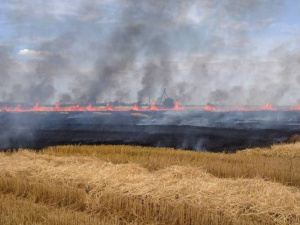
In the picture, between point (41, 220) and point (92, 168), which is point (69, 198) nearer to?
point (41, 220)

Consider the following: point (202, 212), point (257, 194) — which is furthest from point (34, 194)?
point (257, 194)

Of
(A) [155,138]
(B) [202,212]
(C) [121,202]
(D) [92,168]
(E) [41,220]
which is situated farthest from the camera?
(A) [155,138]

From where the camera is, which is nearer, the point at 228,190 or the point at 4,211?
the point at 4,211

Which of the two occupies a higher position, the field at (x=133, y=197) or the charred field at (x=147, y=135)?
the field at (x=133, y=197)

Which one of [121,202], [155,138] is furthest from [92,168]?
[155,138]

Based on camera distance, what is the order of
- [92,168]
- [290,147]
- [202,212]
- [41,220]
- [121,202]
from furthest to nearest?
[290,147], [92,168], [121,202], [202,212], [41,220]

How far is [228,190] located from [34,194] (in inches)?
157

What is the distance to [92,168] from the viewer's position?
946 centimetres

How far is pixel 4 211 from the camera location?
19.1 feet

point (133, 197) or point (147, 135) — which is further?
point (147, 135)

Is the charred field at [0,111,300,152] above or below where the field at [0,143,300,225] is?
below

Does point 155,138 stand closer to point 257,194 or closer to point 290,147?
point 290,147

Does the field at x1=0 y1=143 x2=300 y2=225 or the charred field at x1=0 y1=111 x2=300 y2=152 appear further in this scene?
the charred field at x1=0 y1=111 x2=300 y2=152

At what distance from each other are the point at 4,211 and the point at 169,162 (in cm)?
629
